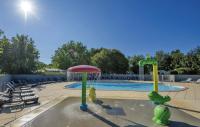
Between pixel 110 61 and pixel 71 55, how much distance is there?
936 cm

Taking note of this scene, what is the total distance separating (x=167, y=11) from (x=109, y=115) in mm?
15020

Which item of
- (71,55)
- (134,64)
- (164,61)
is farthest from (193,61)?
(71,55)

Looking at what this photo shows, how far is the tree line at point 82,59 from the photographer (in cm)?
2767

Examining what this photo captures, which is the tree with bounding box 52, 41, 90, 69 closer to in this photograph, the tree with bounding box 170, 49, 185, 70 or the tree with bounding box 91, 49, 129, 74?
the tree with bounding box 91, 49, 129, 74

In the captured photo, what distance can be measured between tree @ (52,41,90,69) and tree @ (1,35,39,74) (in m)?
11.7

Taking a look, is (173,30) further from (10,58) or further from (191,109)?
(10,58)

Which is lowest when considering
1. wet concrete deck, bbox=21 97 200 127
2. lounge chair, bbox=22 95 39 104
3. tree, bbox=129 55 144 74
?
wet concrete deck, bbox=21 97 200 127

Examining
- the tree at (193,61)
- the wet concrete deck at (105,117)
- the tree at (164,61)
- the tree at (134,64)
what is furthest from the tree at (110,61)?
the wet concrete deck at (105,117)

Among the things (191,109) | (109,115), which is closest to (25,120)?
(109,115)

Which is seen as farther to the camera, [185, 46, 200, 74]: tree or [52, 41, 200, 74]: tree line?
[52, 41, 200, 74]: tree line

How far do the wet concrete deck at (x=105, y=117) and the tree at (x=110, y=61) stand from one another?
2846cm

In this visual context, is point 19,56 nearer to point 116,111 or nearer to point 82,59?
point 82,59

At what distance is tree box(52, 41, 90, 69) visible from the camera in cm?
4144

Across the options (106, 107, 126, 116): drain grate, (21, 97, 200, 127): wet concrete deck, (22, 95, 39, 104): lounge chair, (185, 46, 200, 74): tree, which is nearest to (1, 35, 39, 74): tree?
(22, 95, 39, 104): lounge chair
